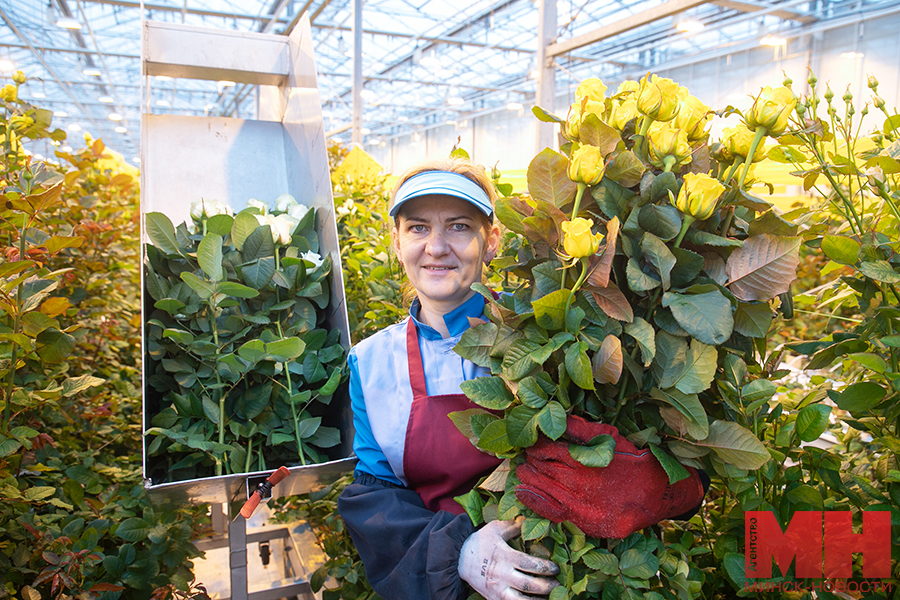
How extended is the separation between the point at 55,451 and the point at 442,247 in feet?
4.40

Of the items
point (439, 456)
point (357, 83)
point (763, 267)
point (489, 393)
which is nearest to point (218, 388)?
point (439, 456)

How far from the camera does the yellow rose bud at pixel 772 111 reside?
0.70 metres

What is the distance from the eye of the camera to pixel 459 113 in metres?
20.2

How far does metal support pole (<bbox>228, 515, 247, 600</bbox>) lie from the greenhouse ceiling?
378 centimetres

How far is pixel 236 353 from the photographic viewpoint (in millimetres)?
1470

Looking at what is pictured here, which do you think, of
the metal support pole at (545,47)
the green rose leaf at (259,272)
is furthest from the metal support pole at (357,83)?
the green rose leaf at (259,272)

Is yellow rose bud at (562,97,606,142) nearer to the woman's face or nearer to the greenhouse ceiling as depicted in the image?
the woman's face

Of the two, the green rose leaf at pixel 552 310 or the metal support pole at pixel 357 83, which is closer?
the green rose leaf at pixel 552 310

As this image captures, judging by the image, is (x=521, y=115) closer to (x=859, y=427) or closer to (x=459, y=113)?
(x=459, y=113)

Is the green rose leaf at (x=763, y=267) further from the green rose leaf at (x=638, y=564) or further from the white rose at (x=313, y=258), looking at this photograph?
the white rose at (x=313, y=258)

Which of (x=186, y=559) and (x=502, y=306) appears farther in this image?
(x=186, y=559)

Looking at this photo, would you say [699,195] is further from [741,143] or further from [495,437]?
[495,437]

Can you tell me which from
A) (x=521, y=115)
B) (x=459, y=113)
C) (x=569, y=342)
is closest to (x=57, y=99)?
(x=459, y=113)

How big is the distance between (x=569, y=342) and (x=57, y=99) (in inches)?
963
